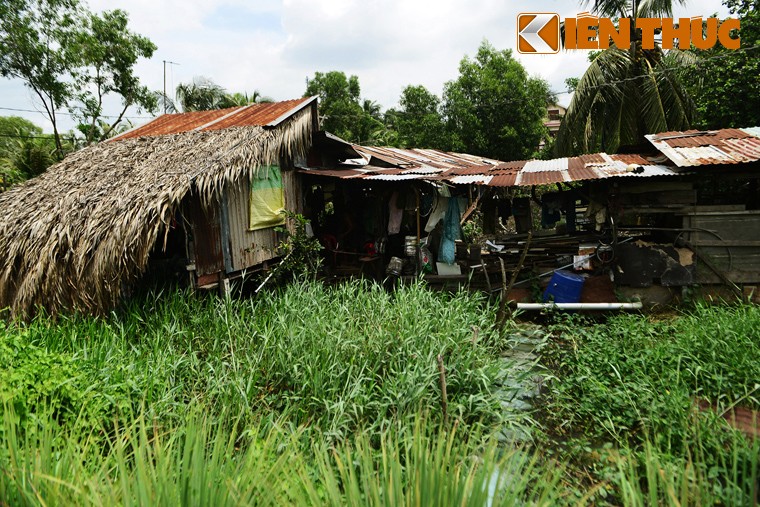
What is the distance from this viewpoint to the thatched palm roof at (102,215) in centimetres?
539

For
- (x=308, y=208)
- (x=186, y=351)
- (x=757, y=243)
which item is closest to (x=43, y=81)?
(x=308, y=208)

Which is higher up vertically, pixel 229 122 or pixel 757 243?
pixel 229 122

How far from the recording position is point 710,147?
6801 millimetres

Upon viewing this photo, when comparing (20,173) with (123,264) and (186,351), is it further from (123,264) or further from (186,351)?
(186,351)

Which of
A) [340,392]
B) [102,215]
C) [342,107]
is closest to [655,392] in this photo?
[340,392]

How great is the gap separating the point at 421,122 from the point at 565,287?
51.1 feet

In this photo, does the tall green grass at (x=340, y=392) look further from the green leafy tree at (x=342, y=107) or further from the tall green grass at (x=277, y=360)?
the green leafy tree at (x=342, y=107)

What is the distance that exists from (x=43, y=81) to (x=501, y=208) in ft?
46.6

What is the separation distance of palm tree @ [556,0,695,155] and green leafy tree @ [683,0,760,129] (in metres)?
0.54

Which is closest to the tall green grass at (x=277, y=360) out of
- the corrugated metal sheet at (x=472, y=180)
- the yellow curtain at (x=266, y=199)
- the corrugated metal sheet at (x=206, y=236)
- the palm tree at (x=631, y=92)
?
the corrugated metal sheet at (x=206, y=236)

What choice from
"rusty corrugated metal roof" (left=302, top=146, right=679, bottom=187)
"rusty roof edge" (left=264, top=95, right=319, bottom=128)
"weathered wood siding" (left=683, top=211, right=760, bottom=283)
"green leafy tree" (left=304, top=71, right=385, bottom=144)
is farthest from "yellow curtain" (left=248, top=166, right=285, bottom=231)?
"green leafy tree" (left=304, top=71, right=385, bottom=144)

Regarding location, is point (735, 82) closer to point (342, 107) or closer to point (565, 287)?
point (565, 287)

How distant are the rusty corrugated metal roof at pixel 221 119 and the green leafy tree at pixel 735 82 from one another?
364 inches

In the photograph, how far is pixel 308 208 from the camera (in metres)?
9.47
